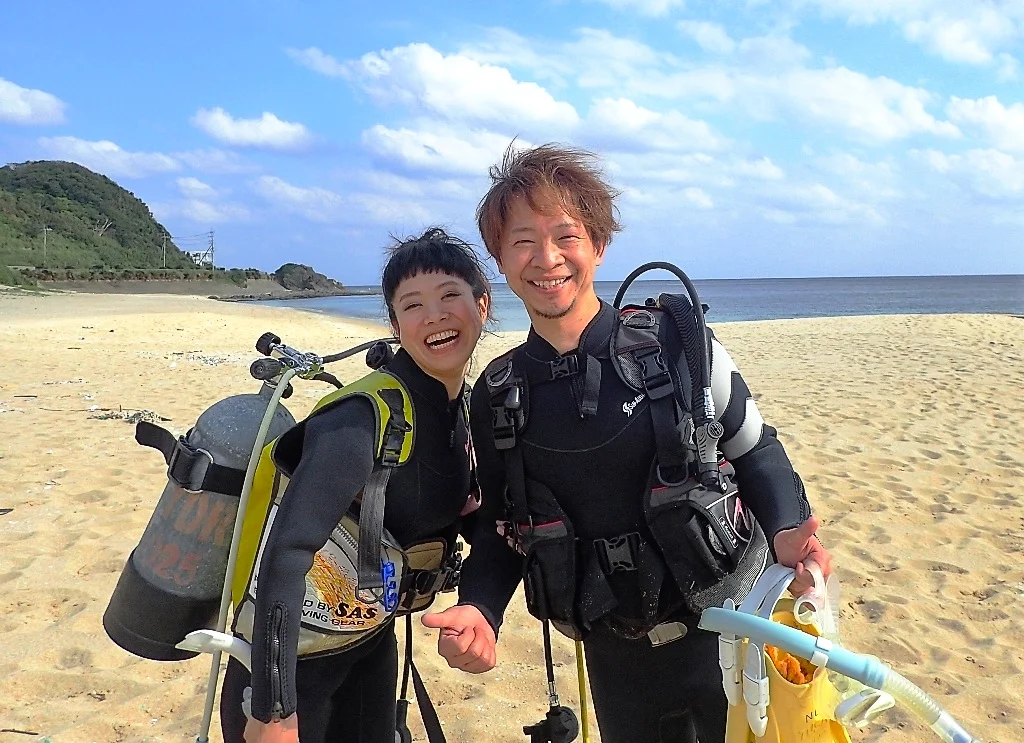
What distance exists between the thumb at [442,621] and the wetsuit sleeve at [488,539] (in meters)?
0.18

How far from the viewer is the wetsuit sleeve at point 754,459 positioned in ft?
6.44

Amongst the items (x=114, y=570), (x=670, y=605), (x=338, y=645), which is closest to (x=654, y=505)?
(x=670, y=605)

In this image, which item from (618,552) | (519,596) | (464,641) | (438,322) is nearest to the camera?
(464,641)

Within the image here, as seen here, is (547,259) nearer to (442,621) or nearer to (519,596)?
(442,621)

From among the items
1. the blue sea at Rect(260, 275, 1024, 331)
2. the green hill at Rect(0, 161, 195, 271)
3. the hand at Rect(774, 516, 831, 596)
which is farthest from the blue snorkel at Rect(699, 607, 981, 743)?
the green hill at Rect(0, 161, 195, 271)

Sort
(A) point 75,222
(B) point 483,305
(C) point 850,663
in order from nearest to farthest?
(C) point 850,663, (B) point 483,305, (A) point 75,222

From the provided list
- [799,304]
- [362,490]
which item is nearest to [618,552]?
[362,490]

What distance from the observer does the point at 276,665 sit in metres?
1.75

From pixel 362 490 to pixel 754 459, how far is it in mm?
1050

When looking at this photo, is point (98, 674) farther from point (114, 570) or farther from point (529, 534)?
point (529, 534)

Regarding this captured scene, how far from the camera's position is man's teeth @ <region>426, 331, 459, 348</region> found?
220 centimetres

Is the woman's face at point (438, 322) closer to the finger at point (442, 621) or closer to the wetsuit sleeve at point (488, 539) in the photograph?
the wetsuit sleeve at point (488, 539)

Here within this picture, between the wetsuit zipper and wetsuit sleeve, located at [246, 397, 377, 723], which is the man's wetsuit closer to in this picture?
wetsuit sleeve, located at [246, 397, 377, 723]

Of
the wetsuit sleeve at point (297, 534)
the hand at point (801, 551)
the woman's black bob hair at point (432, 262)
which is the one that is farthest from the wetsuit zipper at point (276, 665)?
the hand at point (801, 551)
